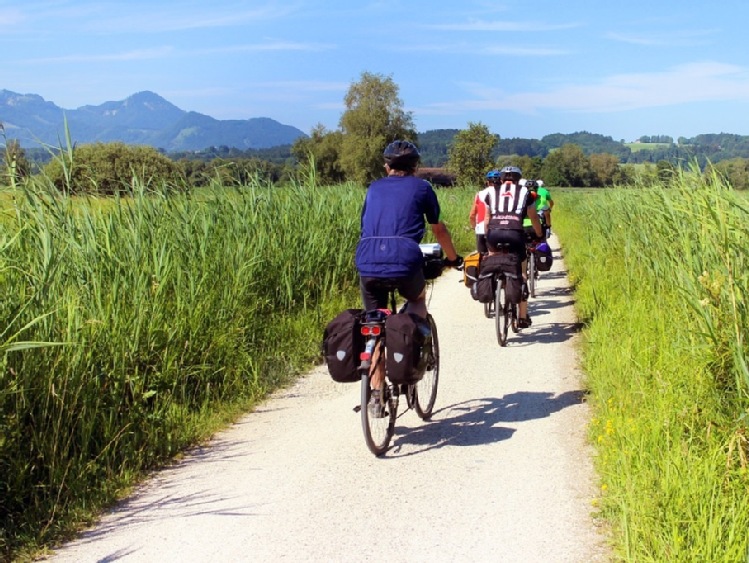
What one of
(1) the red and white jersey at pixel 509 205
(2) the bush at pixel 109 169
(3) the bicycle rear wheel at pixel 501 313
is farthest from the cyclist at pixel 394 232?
(1) the red and white jersey at pixel 509 205

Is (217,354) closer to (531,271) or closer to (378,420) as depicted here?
(378,420)

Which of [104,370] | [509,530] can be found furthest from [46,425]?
[509,530]

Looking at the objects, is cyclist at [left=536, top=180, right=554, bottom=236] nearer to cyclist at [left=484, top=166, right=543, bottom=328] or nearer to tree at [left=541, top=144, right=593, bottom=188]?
cyclist at [left=484, top=166, right=543, bottom=328]

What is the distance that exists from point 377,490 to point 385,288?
4.68ft

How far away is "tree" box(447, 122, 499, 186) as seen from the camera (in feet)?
194

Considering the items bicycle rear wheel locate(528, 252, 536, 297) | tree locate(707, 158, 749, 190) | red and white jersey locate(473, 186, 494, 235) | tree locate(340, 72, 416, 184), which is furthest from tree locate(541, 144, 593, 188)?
tree locate(707, 158, 749, 190)

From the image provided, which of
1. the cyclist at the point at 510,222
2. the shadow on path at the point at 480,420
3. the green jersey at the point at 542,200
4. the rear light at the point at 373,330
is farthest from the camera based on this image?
the green jersey at the point at 542,200

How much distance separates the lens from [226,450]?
5.40m

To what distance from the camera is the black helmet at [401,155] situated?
17.6ft

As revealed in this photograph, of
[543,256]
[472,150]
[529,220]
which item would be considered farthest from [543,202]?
[472,150]

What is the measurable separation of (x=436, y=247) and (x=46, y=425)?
284 centimetres

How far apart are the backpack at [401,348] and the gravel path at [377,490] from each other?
62cm

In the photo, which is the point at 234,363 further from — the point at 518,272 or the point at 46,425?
the point at 518,272

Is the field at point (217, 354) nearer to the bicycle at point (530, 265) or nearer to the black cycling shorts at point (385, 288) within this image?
the black cycling shorts at point (385, 288)
